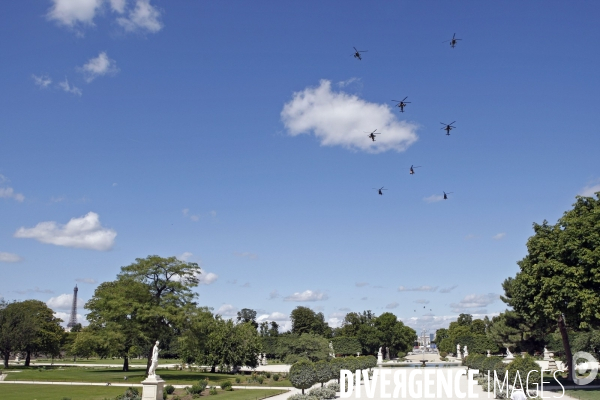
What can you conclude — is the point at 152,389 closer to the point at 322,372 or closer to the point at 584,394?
the point at 322,372

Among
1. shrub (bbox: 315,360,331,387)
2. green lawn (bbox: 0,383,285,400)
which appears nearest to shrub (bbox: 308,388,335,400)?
shrub (bbox: 315,360,331,387)

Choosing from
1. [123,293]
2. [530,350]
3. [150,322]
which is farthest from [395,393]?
[530,350]

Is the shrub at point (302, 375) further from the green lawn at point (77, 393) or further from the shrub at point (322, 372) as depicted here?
the green lawn at point (77, 393)

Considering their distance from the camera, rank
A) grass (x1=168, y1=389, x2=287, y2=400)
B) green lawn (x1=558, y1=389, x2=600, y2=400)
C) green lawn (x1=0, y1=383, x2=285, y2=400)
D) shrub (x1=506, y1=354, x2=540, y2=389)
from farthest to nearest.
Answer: grass (x1=168, y1=389, x2=287, y2=400)
green lawn (x1=0, y1=383, x2=285, y2=400)
shrub (x1=506, y1=354, x2=540, y2=389)
green lawn (x1=558, y1=389, x2=600, y2=400)

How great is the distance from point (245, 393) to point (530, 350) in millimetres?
51330

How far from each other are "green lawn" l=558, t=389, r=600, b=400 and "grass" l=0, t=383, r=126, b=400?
1123 inches

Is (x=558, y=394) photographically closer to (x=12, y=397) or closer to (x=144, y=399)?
(x=144, y=399)

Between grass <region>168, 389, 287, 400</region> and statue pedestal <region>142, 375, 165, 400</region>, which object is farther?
grass <region>168, 389, 287, 400</region>

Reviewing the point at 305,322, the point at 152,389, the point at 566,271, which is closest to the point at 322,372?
the point at 152,389

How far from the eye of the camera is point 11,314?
7012 centimetres

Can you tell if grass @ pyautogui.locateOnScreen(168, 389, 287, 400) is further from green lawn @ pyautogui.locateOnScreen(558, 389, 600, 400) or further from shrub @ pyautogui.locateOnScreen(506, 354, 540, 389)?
green lawn @ pyautogui.locateOnScreen(558, 389, 600, 400)

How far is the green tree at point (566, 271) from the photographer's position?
3184 centimetres

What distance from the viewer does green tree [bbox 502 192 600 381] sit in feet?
104

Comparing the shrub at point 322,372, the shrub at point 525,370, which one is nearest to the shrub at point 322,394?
the shrub at point 322,372
